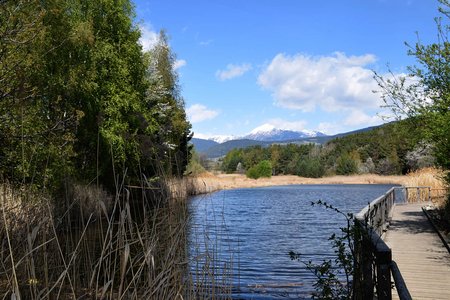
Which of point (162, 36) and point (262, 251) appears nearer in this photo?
point (262, 251)

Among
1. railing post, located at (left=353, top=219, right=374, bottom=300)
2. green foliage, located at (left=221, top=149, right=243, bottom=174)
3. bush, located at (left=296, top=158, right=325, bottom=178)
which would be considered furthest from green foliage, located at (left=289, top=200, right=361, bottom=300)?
green foliage, located at (left=221, top=149, right=243, bottom=174)

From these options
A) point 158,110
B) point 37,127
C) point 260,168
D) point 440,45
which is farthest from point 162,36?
point 260,168

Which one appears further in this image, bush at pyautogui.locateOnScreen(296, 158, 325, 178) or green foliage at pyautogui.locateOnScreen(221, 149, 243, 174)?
green foliage at pyautogui.locateOnScreen(221, 149, 243, 174)

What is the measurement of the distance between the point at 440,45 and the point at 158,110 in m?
25.4

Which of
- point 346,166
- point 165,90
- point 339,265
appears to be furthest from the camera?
point 346,166

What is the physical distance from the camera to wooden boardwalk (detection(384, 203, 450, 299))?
6.56 metres

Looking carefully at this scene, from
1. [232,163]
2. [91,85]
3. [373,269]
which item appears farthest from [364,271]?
[232,163]

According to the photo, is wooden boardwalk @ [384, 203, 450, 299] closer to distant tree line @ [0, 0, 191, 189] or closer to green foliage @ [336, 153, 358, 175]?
distant tree line @ [0, 0, 191, 189]

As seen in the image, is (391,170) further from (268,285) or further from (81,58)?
(268,285)

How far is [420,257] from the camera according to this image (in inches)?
348

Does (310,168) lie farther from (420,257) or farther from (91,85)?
(420,257)

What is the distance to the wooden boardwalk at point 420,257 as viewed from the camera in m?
6.56

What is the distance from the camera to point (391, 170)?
284 feet

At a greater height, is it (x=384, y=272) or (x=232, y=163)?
(x=232, y=163)
